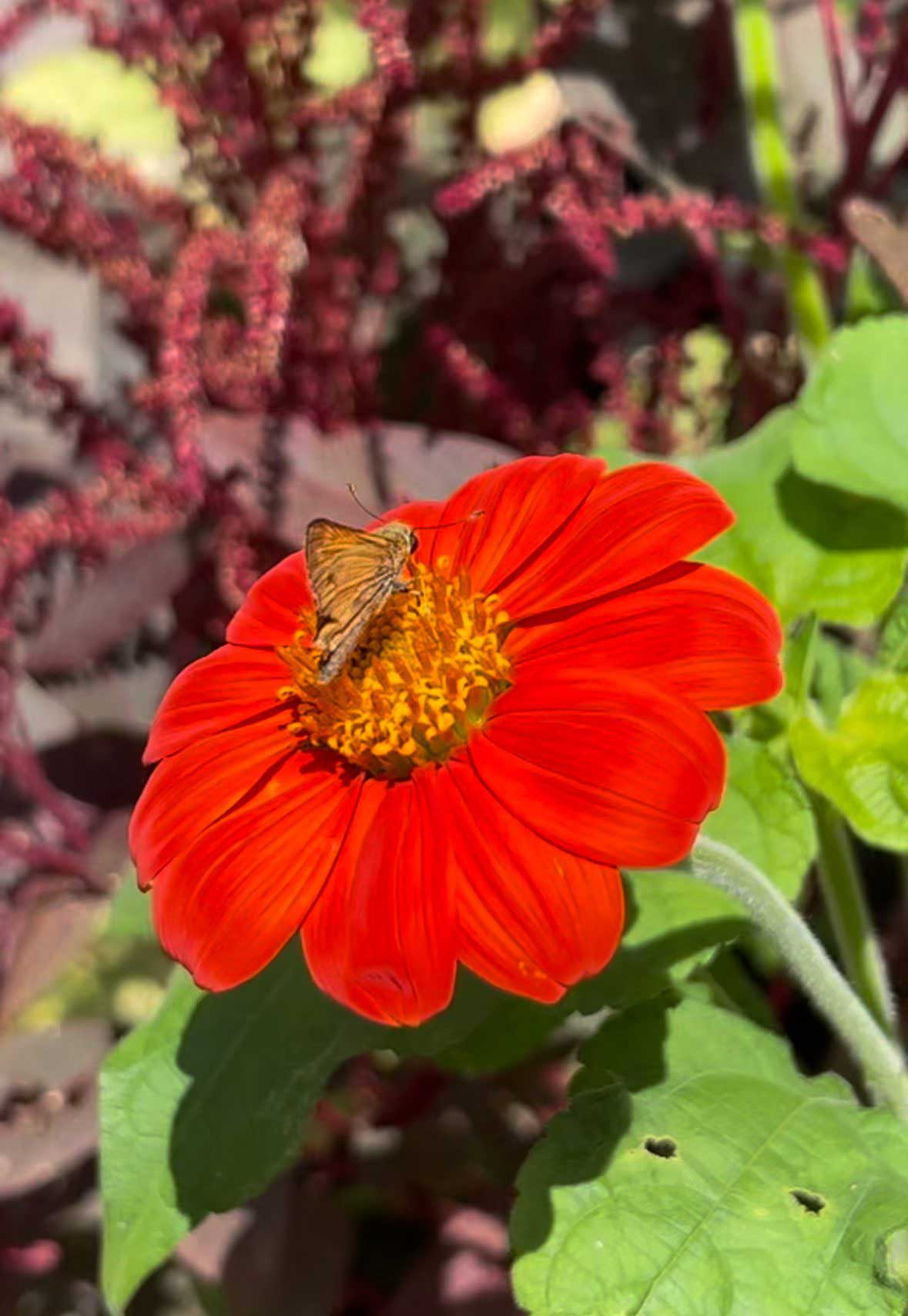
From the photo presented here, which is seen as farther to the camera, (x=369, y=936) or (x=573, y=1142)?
(x=573, y=1142)

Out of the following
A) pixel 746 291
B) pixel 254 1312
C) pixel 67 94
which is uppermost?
pixel 67 94

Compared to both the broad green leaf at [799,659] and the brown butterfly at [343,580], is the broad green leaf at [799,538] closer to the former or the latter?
the broad green leaf at [799,659]

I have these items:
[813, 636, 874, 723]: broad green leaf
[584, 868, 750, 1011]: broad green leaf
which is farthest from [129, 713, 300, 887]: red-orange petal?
[813, 636, 874, 723]: broad green leaf

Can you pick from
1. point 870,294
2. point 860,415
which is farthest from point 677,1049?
point 870,294

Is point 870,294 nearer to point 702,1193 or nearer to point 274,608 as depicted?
point 274,608

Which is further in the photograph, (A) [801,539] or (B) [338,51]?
(B) [338,51]

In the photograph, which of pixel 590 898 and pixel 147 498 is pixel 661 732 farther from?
pixel 147 498

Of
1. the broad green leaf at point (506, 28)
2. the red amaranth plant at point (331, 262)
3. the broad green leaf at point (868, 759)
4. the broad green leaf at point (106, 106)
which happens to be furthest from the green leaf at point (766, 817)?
the broad green leaf at point (106, 106)

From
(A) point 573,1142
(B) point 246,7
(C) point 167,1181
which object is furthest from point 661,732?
(B) point 246,7
